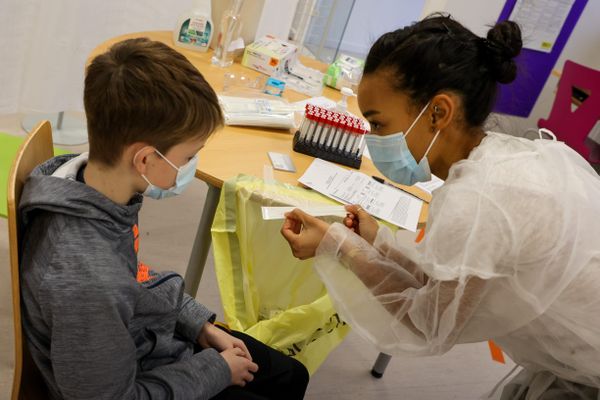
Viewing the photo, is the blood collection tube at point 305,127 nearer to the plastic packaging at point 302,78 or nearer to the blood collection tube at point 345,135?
the blood collection tube at point 345,135

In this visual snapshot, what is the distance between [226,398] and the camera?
998mm

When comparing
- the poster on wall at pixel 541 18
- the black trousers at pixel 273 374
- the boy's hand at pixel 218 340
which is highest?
the poster on wall at pixel 541 18

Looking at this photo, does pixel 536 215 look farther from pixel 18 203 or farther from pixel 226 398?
pixel 18 203

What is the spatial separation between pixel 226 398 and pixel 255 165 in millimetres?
611

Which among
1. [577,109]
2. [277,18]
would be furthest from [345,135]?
[577,109]

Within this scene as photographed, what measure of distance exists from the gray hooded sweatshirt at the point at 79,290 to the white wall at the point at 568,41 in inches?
118

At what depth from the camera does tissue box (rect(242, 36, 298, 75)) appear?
2039mm

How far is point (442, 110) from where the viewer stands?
38.7 inches

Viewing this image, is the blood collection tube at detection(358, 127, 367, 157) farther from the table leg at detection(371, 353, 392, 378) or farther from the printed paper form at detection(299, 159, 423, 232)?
the table leg at detection(371, 353, 392, 378)

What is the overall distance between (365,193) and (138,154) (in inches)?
28.1

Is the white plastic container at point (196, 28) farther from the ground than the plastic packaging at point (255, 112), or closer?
farther from the ground

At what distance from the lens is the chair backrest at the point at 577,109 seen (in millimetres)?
2965

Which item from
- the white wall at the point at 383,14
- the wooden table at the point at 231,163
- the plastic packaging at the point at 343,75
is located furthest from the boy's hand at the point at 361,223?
the white wall at the point at 383,14

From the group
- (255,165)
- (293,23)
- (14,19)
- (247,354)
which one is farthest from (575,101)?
(14,19)
